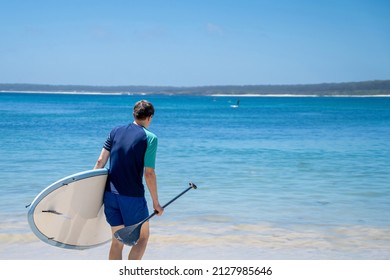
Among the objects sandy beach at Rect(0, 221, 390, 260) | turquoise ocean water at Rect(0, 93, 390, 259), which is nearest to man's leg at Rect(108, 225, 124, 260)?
sandy beach at Rect(0, 221, 390, 260)

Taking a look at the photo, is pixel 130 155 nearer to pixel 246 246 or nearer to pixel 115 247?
pixel 115 247

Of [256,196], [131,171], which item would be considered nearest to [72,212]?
[131,171]

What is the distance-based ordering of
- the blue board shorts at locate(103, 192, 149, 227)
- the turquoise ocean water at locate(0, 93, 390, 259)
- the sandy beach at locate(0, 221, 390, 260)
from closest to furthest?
1. the blue board shorts at locate(103, 192, 149, 227)
2. the sandy beach at locate(0, 221, 390, 260)
3. the turquoise ocean water at locate(0, 93, 390, 259)

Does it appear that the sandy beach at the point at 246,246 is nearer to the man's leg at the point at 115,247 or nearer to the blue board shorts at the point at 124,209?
the man's leg at the point at 115,247

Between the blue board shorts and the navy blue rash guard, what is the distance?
0.14 feet

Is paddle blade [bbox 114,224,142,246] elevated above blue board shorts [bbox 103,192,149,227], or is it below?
below

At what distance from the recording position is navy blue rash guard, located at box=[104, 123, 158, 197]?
425 cm

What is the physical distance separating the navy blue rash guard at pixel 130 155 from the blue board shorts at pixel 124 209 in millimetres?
41

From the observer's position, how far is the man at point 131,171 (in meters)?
4.26

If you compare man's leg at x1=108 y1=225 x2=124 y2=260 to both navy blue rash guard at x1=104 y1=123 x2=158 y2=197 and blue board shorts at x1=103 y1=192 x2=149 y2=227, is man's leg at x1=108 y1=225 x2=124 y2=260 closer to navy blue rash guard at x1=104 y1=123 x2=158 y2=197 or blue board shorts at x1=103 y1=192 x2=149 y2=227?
blue board shorts at x1=103 y1=192 x2=149 y2=227

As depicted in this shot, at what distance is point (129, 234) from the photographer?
436 centimetres
